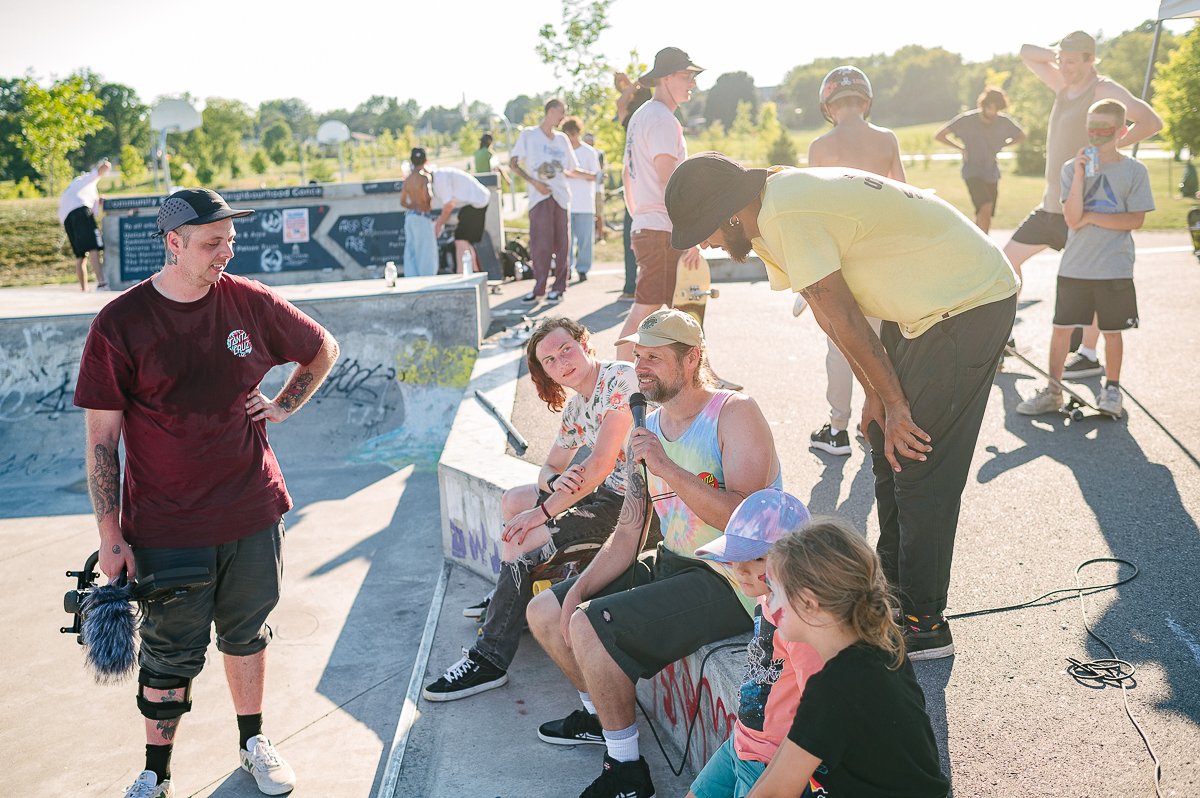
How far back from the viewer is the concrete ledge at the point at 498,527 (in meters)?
3.21

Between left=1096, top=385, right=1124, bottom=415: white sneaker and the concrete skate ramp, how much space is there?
15.9 ft

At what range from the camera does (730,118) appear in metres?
85.2

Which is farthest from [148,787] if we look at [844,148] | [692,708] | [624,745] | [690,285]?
[844,148]

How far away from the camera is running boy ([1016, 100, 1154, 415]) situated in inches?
244

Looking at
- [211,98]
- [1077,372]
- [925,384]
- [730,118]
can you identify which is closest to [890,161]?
[1077,372]

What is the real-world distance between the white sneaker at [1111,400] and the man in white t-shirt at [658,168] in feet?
8.97

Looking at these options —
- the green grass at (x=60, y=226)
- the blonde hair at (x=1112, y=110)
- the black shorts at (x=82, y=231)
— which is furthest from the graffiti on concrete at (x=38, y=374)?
the green grass at (x=60, y=226)

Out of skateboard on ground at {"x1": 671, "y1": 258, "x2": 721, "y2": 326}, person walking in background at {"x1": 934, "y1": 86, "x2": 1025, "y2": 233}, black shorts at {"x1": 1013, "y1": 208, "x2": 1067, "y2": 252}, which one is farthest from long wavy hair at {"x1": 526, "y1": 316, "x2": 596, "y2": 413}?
person walking in background at {"x1": 934, "y1": 86, "x2": 1025, "y2": 233}

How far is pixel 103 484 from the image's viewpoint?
133 inches

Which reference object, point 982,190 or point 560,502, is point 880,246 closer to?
point 560,502

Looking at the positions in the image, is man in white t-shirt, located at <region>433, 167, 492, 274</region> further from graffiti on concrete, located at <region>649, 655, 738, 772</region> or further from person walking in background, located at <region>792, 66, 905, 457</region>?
graffiti on concrete, located at <region>649, 655, 738, 772</region>

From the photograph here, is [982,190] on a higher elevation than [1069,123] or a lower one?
lower

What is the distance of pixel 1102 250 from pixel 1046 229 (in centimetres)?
86

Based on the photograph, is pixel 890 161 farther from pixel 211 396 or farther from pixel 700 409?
pixel 211 396
